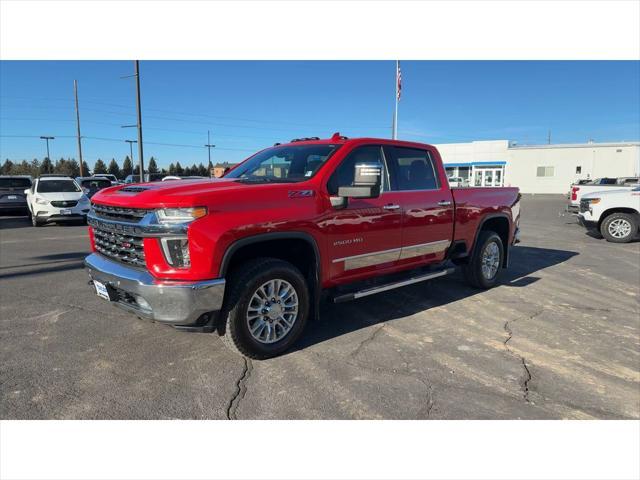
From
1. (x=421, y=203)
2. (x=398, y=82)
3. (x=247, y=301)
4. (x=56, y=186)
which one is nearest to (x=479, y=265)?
(x=421, y=203)

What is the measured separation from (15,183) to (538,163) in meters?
47.9

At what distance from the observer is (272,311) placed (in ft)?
12.5

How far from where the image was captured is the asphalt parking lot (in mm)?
3088

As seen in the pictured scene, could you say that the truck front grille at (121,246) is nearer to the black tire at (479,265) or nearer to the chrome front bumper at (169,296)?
the chrome front bumper at (169,296)

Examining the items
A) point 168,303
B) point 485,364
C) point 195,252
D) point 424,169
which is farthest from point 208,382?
point 424,169

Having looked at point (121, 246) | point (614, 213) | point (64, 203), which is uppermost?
point (64, 203)

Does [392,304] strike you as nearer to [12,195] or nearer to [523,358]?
[523,358]

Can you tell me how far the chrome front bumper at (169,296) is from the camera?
10.8ft

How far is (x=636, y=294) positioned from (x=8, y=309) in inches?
326

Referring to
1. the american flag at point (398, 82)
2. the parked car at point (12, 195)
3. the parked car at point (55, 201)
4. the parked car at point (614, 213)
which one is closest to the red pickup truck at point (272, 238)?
the parked car at point (614, 213)

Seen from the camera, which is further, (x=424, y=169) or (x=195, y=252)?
(x=424, y=169)

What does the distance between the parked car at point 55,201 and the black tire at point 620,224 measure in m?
15.4

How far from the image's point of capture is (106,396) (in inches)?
125

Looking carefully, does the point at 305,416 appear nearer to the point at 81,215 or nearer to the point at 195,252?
the point at 195,252
